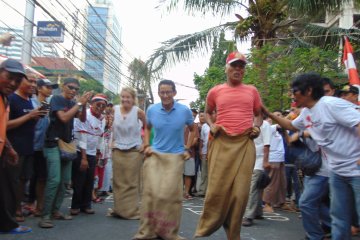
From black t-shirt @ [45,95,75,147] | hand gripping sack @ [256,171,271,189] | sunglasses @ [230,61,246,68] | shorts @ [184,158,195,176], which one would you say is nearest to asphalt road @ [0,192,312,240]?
hand gripping sack @ [256,171,271,189]

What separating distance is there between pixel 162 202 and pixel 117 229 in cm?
95

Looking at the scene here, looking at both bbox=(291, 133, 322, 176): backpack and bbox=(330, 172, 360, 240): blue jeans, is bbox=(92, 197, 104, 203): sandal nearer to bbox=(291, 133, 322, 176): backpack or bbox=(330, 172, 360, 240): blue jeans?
bbox=(291, 133, 322, 176): backpack

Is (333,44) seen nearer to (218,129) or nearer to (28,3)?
(28,3)

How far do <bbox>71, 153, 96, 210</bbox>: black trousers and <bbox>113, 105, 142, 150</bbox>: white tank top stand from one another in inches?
20.5

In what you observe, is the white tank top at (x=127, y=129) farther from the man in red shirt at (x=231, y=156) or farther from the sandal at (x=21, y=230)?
the man in red shirt at (x=231, y=156)

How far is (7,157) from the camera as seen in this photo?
480 centimetres

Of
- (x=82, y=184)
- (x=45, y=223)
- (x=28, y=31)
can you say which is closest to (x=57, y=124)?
(x=82, y=184)

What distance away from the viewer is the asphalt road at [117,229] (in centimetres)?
548

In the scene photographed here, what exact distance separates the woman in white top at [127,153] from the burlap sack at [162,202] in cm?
149

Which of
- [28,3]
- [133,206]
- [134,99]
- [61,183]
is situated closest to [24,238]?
[61,183]

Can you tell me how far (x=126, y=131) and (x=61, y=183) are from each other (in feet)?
3.73

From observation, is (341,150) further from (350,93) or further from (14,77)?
(14,77)

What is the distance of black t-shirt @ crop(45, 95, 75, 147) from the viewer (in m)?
6.16

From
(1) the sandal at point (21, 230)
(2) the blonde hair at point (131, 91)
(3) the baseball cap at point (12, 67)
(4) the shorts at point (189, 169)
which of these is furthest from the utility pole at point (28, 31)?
(3) the baseball cap at point (12, 67)
